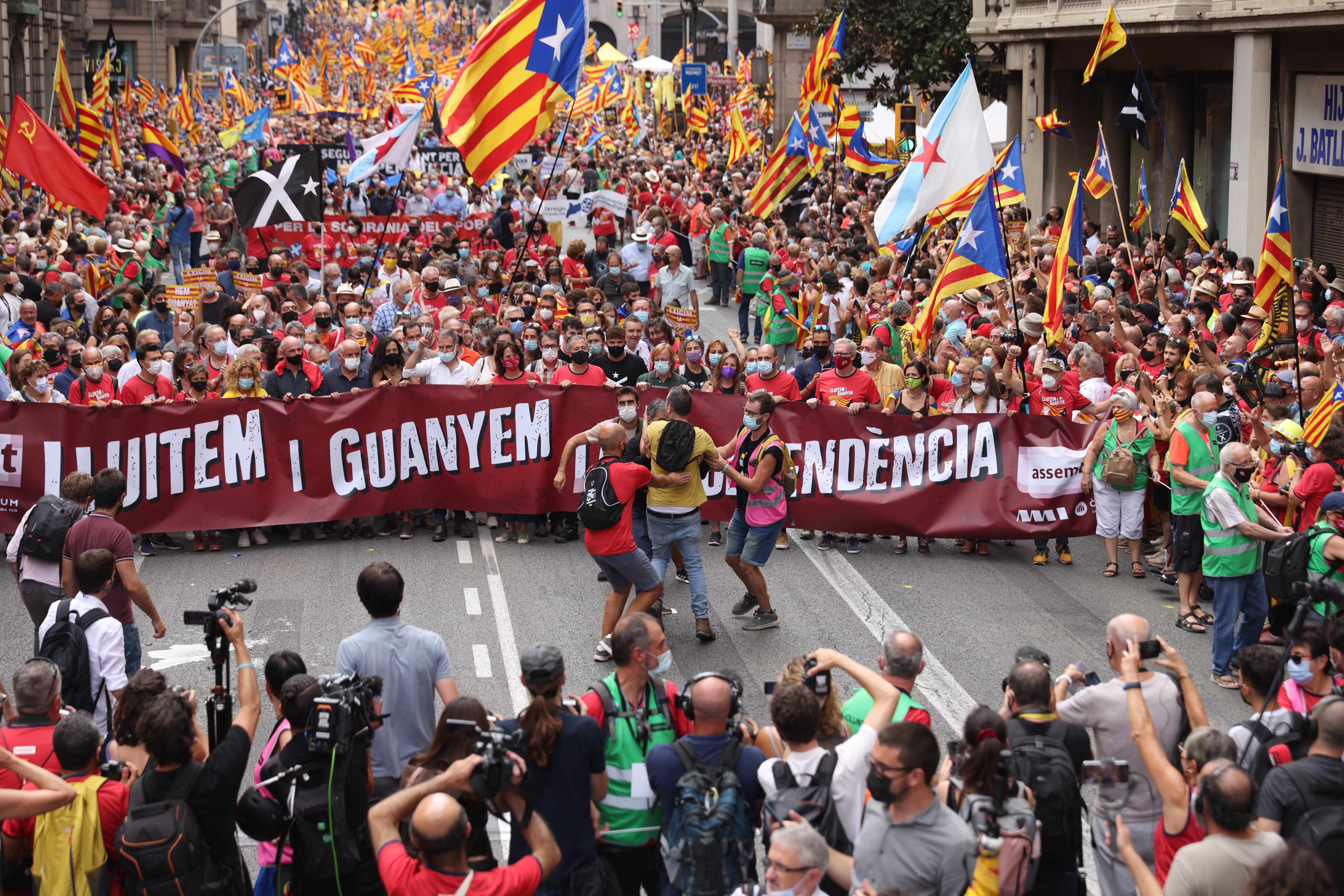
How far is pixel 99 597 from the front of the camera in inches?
285

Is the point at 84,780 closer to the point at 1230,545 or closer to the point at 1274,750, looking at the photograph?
the point at 1274,750

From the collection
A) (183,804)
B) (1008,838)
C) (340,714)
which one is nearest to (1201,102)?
(1008,838)

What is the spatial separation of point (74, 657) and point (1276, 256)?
9595 millimetres

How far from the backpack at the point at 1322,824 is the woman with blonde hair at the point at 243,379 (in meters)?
9.12

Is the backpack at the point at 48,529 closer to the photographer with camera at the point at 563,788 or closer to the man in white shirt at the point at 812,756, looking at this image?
the photographer with camera at the point at 563,788

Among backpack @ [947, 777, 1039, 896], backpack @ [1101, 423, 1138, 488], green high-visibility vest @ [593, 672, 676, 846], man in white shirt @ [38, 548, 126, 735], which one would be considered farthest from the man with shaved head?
backpack @ [1101, 423, 1138, 488]

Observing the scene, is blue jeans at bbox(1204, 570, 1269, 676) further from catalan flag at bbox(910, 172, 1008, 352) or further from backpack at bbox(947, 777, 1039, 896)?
backpack at bbox(947, 777, 1039, 896)

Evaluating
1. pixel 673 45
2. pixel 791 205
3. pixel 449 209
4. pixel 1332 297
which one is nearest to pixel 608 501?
pixel 1332 297

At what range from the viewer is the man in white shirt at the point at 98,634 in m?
6.84

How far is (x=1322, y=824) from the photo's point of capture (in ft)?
16.0

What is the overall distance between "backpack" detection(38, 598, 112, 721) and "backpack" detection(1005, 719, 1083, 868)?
4182mm

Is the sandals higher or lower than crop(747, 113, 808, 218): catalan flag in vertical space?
lower

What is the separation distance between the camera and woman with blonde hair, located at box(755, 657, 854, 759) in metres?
5.46

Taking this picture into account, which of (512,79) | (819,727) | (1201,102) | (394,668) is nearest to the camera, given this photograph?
(819,727)
